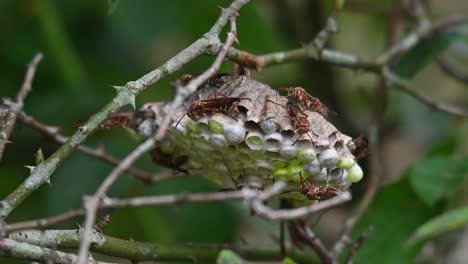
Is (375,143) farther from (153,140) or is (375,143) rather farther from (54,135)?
(153,140)

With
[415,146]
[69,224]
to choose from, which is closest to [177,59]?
[69,224]

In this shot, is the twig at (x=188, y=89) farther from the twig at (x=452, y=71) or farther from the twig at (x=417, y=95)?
the twig at (x=452, y=71)

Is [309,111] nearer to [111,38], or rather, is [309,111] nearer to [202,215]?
[202,215]

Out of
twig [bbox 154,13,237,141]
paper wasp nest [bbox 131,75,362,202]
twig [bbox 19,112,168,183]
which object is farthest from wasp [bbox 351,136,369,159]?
twig [bbox 19,112,168,183]

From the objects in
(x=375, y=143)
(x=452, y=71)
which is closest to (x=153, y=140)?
(x=375, y=143)

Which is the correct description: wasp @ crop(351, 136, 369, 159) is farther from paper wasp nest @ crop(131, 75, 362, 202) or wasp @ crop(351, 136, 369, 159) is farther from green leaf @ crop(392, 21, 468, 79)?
green leaf @ crop(392, 21, 468, 79)

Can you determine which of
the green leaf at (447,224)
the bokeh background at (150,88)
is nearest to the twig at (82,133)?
the green leaf at (447,224)
